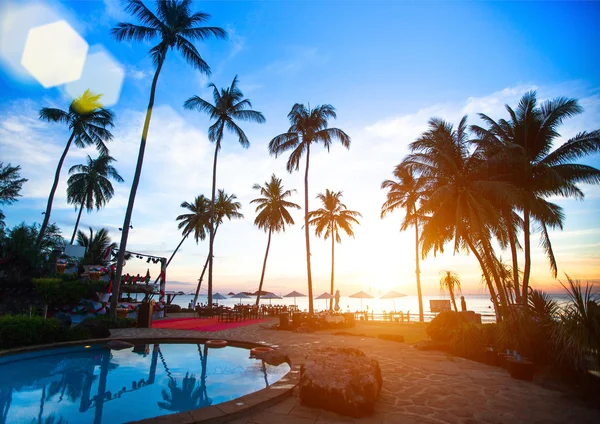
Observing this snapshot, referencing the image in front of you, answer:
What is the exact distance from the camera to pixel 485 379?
6.09m

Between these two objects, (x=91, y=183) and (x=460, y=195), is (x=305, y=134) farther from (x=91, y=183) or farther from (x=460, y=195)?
(x=91, y=183)

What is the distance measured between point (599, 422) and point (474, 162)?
1377 cm

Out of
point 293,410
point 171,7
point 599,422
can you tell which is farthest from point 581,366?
point 171,7

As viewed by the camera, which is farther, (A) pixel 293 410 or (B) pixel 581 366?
(B) pixel 581 366

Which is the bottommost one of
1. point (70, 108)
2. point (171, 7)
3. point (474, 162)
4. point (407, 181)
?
point (474, 162)

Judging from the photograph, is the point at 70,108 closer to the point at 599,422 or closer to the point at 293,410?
the point at 293,410

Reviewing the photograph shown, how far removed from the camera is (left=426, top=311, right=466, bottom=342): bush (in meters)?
9.61

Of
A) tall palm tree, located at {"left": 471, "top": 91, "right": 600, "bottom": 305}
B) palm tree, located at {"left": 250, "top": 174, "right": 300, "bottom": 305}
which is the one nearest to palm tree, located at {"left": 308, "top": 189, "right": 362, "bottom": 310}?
palm tree, located at {"left": 250, "top": 174, "right": 300, "bottom": 305}

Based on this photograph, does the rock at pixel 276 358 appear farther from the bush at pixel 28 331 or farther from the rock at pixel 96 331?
the bush at pixel 28 331

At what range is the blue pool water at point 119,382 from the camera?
5371mm

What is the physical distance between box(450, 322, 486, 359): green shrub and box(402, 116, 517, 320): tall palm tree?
600cm

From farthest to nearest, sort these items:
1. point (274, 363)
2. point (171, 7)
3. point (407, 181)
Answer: point (407, 181) < point (171, 7) < point (274, 363)

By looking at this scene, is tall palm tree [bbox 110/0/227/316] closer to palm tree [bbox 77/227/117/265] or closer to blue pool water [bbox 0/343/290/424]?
blue pool water [bbox 0/343/290/424]

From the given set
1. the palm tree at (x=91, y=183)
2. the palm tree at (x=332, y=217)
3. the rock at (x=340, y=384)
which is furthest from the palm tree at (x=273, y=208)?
the rock at (x=340, y=384)
